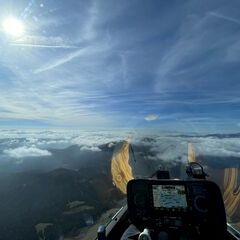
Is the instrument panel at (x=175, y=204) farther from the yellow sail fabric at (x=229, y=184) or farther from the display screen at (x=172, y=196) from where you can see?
the yellow sail fabric at (x=229, y=184)

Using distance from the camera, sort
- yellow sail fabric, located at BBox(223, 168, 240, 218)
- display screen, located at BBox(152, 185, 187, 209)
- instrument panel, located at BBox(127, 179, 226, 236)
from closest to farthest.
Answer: instrument panel, located at BBox(127, 179, 226, 236)
display screen, located at BBox(152, 185, 187, 209)
yellow sail fabric, located at BBox(223, 168, 240, 218)

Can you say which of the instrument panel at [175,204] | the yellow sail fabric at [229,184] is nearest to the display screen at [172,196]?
the instrument panel at [175,204]

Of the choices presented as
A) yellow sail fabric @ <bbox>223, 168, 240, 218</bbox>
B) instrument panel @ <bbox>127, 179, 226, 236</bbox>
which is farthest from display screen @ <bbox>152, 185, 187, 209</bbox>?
yellow sail fabric @ <bbox>223, 168, 240, 218</bbox>

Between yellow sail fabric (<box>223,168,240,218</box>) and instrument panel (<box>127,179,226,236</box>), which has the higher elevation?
instrument panel (<box>127,179,226,236</box>)

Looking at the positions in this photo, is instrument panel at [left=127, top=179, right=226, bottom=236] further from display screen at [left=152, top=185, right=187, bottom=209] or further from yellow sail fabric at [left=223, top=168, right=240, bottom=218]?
yellow sail fabric at [left=223, top=168, right=240, bottom=218]

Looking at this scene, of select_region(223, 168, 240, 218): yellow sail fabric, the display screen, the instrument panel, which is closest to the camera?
the instrument panel

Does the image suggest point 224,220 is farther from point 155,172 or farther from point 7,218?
point 7,218

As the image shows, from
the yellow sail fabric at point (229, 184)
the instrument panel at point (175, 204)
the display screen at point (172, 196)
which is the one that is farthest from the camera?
the yellow sail fabric at point (229, 184)

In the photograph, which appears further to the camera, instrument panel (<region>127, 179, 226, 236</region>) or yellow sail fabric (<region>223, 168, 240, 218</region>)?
yellow sail fabric (<region>223, 168, 240, 218</region>)
